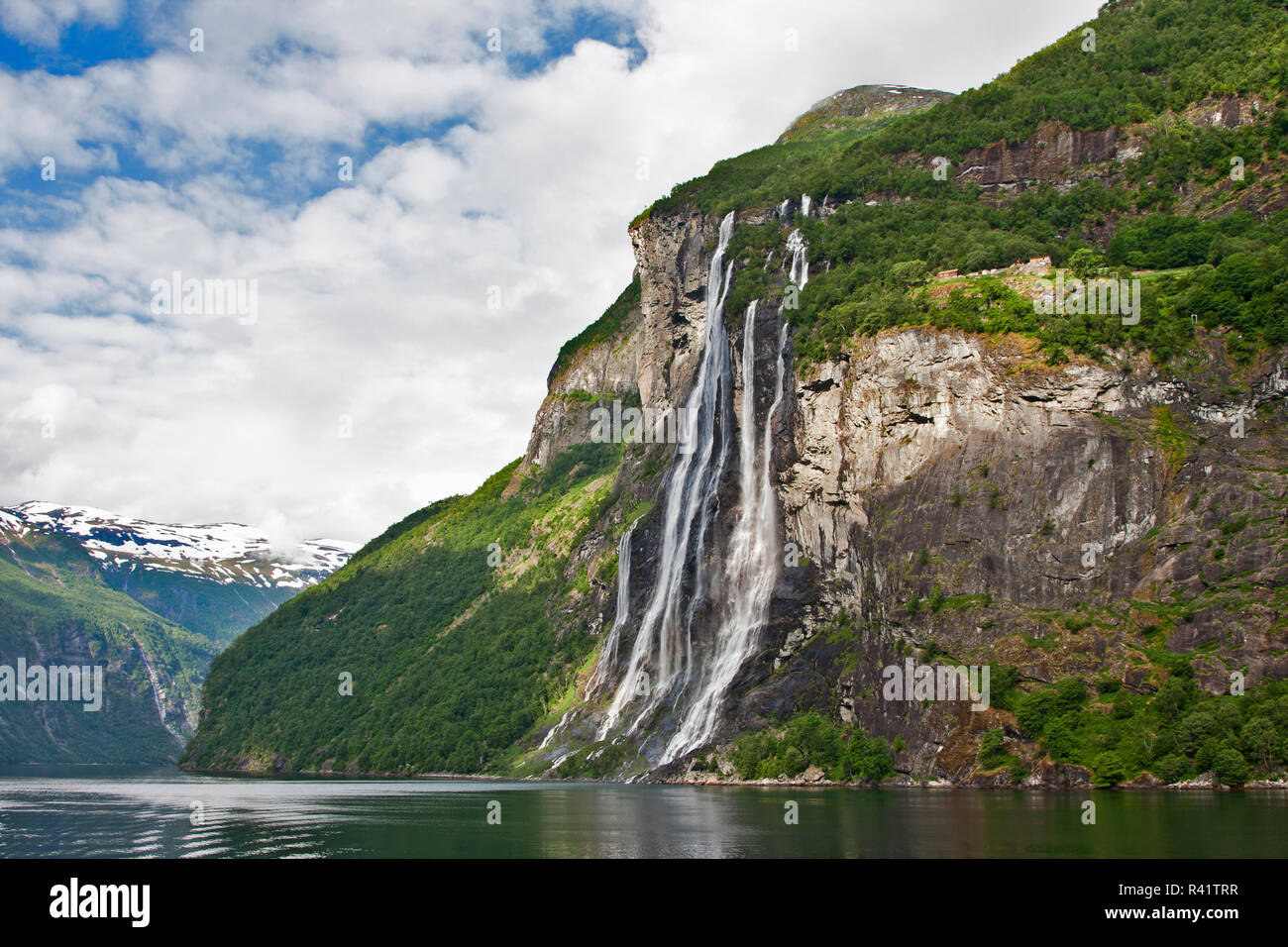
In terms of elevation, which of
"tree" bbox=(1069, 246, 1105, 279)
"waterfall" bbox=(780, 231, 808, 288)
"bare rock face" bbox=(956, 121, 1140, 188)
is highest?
"bare rock face" bbox=(956, 121, 1140, 188)

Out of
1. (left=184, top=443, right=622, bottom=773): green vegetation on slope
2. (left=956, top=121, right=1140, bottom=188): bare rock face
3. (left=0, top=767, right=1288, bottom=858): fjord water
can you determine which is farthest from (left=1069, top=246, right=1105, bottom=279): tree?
(left=184, top=443, right=622, bottom=773): green vegetation on slope

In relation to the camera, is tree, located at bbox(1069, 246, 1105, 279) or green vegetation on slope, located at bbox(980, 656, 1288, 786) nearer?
green vegetation on slope, located at bbox(980, 656, 1288, 786)

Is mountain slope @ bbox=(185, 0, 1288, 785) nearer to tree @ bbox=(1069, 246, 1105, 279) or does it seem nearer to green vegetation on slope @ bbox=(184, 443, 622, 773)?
green vegetation on slope @ bbox=(184, 443, 622, 773)

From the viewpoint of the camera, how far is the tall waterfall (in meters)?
108

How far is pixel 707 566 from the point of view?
117 m

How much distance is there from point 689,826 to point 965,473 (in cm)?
5120

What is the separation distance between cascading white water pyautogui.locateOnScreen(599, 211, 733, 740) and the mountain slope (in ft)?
1.49

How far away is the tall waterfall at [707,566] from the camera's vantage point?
108m

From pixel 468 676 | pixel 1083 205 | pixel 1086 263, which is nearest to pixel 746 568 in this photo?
pixel 1086 263

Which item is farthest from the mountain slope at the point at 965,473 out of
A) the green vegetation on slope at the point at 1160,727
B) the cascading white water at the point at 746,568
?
the cascading white water at the point at 746,568

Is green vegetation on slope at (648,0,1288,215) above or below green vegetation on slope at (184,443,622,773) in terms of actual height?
above

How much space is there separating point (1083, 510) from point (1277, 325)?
2170cm

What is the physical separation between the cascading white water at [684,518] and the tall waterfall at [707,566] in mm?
155
